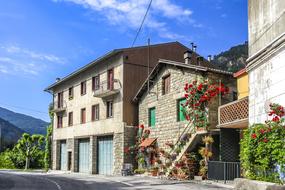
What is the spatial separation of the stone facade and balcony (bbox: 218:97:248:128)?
2.19 m

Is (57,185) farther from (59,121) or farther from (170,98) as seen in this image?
(59,121)

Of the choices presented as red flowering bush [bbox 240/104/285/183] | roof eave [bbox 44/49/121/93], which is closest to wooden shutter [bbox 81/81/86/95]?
roof eave [bbox 44/49/121/93]

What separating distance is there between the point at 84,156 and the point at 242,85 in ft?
59.0

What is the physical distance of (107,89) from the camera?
31.1m

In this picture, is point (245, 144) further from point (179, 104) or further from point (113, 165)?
point (113, 165)

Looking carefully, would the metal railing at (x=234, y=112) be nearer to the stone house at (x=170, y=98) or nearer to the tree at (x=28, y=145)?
the stone house at (x=170, y=98)

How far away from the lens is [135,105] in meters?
30.3

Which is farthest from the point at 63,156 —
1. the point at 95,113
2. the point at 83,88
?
the point at 95,113

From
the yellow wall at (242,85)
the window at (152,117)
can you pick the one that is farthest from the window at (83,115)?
the yellow wall at (242,85)

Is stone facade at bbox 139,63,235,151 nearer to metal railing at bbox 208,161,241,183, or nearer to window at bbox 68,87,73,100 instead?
metal railing at bbox 208,161,241,183

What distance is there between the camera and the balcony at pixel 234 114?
18.0 metres

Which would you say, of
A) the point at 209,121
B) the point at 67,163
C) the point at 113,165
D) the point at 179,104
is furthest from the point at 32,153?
the point at 209,121

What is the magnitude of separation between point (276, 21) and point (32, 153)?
135 ft

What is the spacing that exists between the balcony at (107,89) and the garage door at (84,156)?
17.1ft
